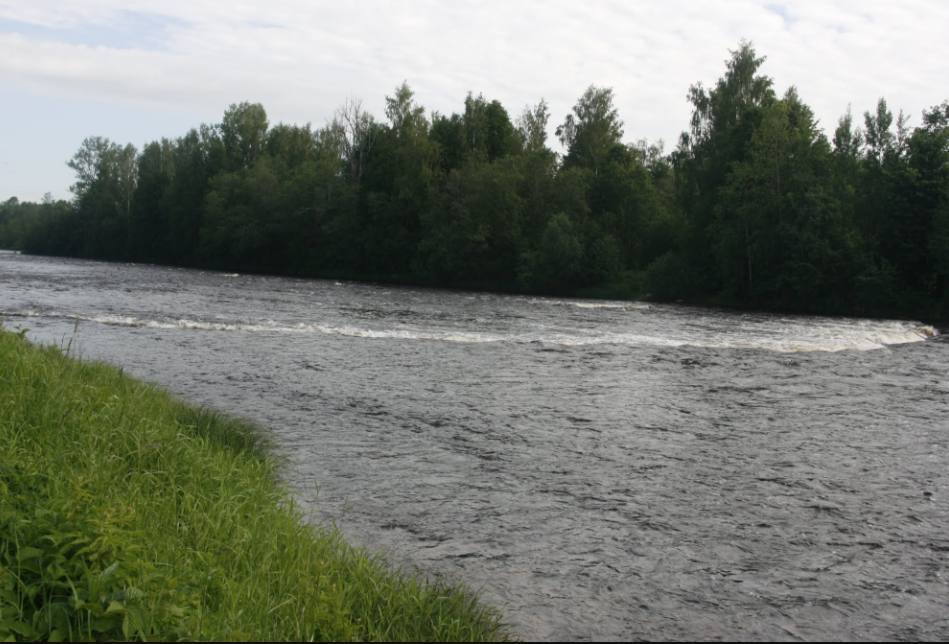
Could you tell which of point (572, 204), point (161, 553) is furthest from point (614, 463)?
point (572, 204)

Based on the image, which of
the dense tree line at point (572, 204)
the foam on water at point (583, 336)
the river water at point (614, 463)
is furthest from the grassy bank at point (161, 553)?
the dense tree line at point (572, 204)

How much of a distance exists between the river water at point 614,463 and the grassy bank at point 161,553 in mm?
1048

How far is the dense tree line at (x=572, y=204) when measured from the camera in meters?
47.0

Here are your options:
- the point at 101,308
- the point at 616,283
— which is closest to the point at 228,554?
the point at 101,308

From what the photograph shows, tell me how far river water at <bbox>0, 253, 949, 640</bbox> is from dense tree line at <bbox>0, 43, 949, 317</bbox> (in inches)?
986

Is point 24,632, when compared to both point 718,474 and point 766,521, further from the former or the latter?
point 718,474

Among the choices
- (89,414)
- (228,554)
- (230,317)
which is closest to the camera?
(228,554)

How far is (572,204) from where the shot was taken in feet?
219

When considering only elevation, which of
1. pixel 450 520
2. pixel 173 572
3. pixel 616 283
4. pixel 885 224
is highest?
pixel 885 224

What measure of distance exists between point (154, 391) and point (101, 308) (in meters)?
18.5

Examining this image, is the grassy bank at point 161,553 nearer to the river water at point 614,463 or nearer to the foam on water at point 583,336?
the river water at point 614,463

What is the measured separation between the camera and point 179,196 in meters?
102

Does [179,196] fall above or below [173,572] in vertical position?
above

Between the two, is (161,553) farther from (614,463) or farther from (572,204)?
(572,204)
